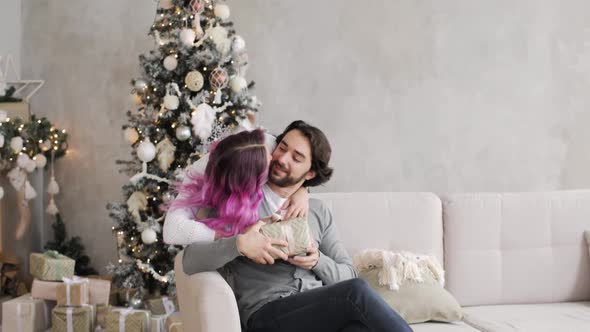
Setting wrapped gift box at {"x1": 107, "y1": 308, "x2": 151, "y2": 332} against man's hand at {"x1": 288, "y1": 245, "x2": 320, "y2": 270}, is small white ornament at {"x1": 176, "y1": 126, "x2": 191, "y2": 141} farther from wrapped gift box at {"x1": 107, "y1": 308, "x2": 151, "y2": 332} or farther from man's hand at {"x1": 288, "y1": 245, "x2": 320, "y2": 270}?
man's hand at {"x1": 288, "y1": 245, "x2": 320, "y2": 270}

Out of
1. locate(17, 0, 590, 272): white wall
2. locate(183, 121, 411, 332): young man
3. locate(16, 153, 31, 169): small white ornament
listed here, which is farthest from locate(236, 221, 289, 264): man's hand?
locate(16, 153, 31, 169): small white ornament

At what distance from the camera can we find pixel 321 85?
13.6 ft

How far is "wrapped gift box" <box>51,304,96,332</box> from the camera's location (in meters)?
3.52

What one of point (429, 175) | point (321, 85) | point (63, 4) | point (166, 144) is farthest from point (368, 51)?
point (63, 4)

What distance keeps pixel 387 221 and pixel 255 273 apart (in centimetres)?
78

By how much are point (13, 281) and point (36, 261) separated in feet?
1.58

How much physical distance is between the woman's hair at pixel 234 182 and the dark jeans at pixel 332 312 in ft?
0.97

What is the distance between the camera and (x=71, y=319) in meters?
3.53

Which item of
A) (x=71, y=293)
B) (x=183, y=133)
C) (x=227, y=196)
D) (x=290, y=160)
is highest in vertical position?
(x=183, y=133)

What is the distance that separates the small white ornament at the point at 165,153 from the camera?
11.3 ft

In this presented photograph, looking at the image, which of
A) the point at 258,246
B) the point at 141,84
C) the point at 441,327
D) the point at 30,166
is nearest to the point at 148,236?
the point at 141,84

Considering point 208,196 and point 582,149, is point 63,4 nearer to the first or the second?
point 208,196

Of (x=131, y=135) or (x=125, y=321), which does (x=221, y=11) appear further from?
(x=125, y=321)

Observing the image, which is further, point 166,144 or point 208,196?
point 166,144
